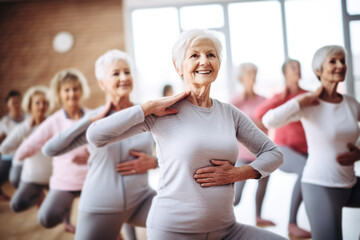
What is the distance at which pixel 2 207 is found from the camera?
3.98m

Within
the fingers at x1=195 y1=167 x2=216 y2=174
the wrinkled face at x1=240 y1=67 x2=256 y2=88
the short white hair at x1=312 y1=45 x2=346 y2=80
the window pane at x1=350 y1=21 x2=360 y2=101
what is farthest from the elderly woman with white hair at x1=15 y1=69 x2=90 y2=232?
the window pane at x1=350 y1=21 x2=360 y2=101

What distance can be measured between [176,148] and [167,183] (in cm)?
15

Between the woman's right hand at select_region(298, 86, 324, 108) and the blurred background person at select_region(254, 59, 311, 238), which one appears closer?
the woman's right hand at select_region(298, 86, 324, 108)

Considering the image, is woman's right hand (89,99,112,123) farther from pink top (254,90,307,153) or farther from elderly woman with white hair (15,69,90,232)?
pink top (254,90,307,153)

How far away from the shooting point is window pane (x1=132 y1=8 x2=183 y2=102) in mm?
5945

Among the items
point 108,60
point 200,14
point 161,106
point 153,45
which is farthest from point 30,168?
point 200,14

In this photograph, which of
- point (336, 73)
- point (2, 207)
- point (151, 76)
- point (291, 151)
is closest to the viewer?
point (336, 73)

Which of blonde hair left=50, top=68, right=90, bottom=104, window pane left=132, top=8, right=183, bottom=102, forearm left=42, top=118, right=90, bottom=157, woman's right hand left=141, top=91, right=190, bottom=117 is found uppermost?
window pane left=132, top=8, right=183, bottom=102

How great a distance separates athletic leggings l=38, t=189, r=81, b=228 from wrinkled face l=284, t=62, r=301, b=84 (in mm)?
2029

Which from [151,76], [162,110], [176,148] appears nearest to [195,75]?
[162,110]

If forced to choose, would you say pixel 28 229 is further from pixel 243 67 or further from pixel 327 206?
pixel 327 206

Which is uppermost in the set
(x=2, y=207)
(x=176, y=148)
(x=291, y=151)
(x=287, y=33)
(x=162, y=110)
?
(x=287, y=33)

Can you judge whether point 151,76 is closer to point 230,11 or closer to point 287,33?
point 230,11

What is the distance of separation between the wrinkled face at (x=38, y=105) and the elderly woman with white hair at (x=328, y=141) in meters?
2.29
